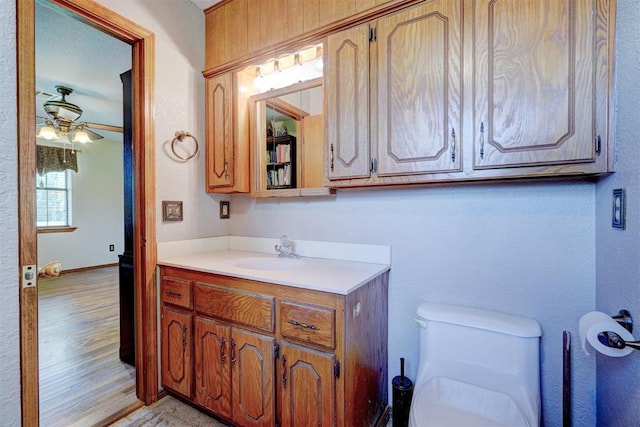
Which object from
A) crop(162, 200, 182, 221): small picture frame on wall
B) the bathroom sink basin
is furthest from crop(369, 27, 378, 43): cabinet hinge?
crop(162, 200, 182, 221): small picture frame on wall

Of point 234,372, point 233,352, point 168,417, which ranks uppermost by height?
point 233,352

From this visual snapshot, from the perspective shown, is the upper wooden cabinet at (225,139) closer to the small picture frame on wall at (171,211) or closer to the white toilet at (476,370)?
the small picture frame on wall at (171,211)

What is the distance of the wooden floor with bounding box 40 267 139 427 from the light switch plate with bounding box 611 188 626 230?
2513 mm

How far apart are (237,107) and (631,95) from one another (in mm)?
1887

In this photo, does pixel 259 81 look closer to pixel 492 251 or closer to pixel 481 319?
pixel 492 251

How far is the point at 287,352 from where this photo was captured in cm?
128

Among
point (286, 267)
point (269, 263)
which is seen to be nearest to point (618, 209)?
point (286, 267)

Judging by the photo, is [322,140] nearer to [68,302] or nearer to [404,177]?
[404,177]

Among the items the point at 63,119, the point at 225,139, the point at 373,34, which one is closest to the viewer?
the point at 373,34

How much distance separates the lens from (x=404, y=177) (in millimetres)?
1351

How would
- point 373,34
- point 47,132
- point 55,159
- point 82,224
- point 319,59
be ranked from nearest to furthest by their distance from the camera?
point 373,34 → point 319,59 → point 47,132 → point 55,159 → point 82,224

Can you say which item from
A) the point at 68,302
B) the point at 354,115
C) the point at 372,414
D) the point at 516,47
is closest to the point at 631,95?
the point at 516,47

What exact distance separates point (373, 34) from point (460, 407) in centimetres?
169

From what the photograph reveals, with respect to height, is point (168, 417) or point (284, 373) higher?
point (284, 373)
